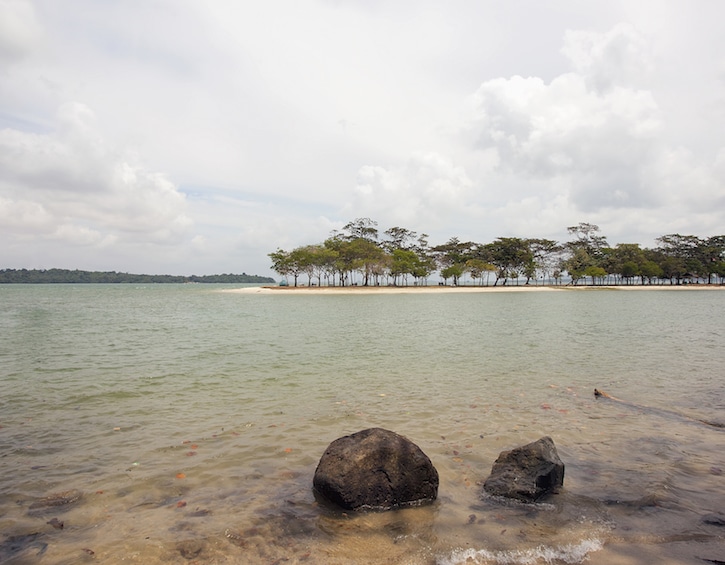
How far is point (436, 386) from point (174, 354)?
11379 millimetres

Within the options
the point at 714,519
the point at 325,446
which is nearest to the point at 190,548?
the point at 325,446

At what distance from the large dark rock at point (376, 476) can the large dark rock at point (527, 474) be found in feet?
3.01

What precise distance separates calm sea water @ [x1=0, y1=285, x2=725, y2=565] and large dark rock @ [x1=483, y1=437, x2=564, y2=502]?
0.62 ft

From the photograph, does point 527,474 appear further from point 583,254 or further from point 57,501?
point 583,254

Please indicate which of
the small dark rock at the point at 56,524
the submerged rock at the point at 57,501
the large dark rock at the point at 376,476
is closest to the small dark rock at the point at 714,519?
the large dark rock at the point at 376,476

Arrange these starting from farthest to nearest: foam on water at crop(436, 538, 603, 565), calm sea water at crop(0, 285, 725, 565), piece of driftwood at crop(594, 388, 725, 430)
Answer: piece of driftwood at crop(594, 388, 725, 430) < calm sea water at crop(0, 285, 725, 565) < foam on water at crop(436, 538, 603, 565)

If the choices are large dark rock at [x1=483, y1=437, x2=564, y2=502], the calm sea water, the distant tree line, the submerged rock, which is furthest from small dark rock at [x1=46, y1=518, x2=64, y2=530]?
the distant tree line

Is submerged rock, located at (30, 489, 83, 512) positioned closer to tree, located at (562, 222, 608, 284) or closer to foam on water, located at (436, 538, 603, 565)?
foam on water, located at (436, 538, 603, 565)

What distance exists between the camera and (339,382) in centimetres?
1259

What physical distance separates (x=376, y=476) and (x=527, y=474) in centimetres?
207

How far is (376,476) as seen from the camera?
5.53 meters

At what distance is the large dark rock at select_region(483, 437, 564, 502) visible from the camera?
18.1 feet

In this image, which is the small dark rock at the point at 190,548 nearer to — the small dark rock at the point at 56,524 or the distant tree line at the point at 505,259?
the small dark rock at the point at 56,524

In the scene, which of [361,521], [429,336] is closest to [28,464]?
[361,521]
